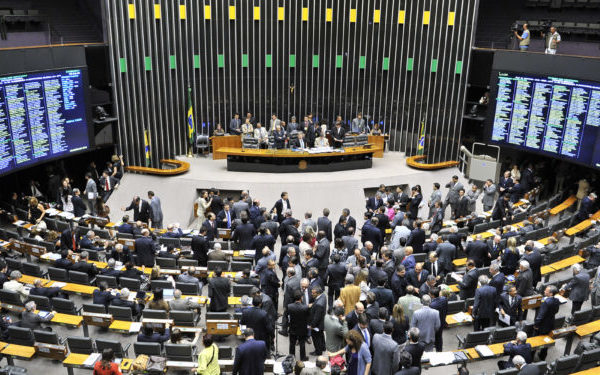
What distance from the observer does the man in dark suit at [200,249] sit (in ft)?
34.5

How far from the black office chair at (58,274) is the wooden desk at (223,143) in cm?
780

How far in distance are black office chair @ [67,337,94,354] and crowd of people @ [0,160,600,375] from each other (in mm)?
743

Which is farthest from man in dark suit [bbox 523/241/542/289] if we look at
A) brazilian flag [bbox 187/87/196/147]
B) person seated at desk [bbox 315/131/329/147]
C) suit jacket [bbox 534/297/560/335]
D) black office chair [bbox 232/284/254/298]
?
brazilian flag [bbox 187/87/196/147]

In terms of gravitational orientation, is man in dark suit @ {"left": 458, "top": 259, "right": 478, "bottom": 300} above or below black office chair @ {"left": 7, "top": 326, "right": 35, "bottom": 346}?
above

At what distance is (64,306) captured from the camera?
8922 mm

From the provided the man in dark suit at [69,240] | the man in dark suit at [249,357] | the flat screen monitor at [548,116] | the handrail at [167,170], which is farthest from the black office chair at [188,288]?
the flat screen monitor at [548,116]

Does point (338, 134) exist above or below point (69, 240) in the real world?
above

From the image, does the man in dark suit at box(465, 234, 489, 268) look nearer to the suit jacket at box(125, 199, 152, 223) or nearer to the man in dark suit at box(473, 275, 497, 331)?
the man in dark suit at box(473, 275, 497, 331)

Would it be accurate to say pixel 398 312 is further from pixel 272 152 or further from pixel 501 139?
pixel 501 139

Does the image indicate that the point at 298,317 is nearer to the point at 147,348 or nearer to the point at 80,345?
the point at 147,348

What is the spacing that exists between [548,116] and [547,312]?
8329 millimetres

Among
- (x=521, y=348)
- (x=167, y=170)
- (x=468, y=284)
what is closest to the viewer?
(x=521, y=348)

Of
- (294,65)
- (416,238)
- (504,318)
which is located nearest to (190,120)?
(294,65)

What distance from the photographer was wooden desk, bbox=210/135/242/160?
17.2 meters
